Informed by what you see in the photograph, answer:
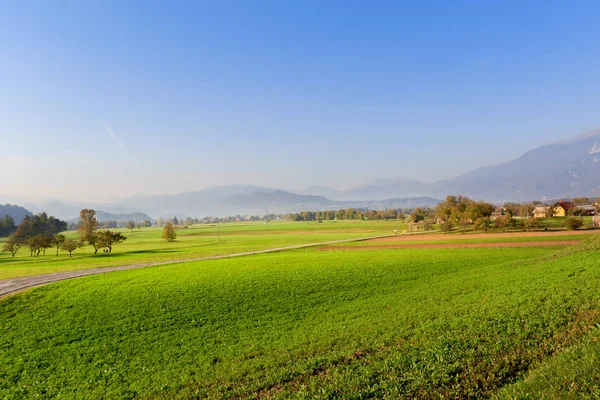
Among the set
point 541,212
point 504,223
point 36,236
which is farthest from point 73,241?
point 541,212

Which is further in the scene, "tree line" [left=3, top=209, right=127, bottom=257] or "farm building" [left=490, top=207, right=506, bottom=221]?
"farm building" [left=490, top=207, right=506, bottom=221]

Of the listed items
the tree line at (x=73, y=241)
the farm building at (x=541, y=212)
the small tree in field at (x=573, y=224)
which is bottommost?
the small tree in field at (x=573, y=224)

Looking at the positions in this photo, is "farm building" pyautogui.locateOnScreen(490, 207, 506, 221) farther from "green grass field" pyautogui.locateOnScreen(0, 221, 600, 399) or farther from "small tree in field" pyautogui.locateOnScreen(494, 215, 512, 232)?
"green grass field" pyautogui.locateOnScreen(0, 221, 600, 399)

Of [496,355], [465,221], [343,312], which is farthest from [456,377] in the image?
[465,221]

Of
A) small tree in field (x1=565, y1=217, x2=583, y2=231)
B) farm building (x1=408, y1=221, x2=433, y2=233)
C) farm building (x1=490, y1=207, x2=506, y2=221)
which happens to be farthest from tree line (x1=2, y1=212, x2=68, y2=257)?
farm building (x1=490, y1=207, x2=506, y2=221)

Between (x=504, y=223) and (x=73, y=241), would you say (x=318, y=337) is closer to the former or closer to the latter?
(x=73, y=241)

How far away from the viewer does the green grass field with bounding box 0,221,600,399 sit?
10344 millimetres

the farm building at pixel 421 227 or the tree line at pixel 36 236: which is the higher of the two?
the tree line at pixel 36 236

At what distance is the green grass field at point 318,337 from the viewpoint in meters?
10.3

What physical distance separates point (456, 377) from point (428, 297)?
1346 cm

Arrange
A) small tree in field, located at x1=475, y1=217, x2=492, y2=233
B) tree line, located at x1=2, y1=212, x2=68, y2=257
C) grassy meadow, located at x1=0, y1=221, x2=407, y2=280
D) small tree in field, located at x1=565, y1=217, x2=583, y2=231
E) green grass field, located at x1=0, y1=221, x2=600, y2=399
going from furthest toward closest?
small tree in field, located at x1=475, y1=217, x2=492, y2=233 < small tree in field, located at x1=565, y1=217, x2=583, y2=231 < tree line, located at x1=2, y1=212, x2=68, y2=257 < grassy meadow, located at x1=0, y1=221, x2=407, y2=280 < green grass field, located at x1=0, y1=221, x2=600, y2=399

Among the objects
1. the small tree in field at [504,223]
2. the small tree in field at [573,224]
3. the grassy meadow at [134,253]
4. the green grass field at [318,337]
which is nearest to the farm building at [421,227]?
the grassy meadow at [134,253]

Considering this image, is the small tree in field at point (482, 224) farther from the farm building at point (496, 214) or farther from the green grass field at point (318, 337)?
the green grass field at point (318, 337)

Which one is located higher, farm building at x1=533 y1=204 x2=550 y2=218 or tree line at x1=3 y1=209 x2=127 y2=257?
tree line at x1=3 y1=209 x2=127 y2=257
